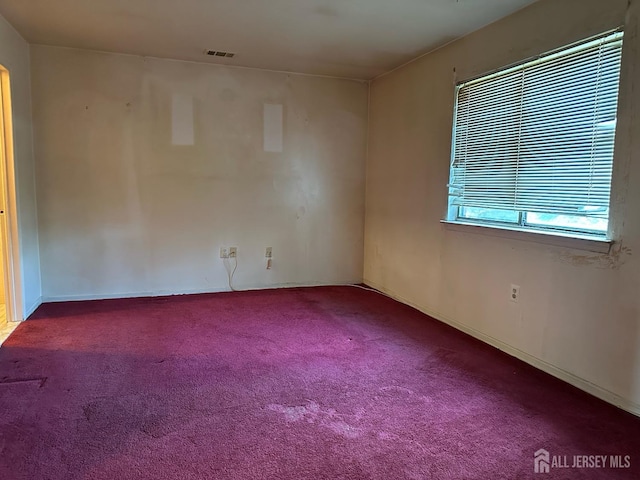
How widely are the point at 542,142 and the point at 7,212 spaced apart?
413 centimetres

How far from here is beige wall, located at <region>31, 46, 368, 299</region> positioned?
4129 mm

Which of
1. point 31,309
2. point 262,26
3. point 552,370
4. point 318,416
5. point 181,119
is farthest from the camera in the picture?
point 181,119

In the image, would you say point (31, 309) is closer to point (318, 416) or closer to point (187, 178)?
point (187, 178)

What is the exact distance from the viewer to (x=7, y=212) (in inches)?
138

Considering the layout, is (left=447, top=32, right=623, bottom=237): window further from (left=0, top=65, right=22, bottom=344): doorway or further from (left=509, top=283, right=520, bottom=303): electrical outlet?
(left=0, top=65, right=22, bottom=344): doorway

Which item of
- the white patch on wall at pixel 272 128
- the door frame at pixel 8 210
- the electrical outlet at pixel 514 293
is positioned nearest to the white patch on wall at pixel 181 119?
the white patch on wall at pixel 272 128

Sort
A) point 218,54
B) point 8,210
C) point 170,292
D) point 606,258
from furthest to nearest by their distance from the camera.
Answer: point 170,292
point 218,54
point 8,210
point 606,258

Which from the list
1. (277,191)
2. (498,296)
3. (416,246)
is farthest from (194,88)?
(498,296)

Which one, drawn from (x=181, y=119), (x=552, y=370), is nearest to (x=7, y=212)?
(x=181, y=119)

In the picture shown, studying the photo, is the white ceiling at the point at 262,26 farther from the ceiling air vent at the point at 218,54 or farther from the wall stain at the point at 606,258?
the wall stain at the point at 606,258

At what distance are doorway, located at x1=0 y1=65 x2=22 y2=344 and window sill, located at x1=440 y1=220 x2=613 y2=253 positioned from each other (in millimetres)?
3679

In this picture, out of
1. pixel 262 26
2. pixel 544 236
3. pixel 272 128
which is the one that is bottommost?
pixel 544 236

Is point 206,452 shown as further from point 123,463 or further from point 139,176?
point 139,176

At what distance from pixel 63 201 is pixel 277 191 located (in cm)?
214
